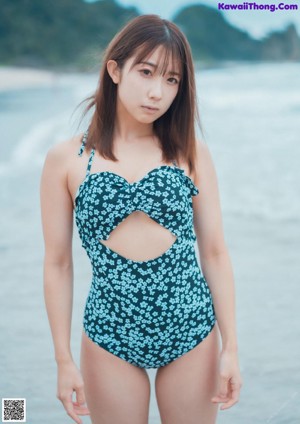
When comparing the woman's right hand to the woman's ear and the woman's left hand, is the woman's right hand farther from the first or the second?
the woman's ear

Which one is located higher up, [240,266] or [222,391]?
[222,391]

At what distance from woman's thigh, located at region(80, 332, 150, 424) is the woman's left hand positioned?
18cm

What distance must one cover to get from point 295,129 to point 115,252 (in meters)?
12.8

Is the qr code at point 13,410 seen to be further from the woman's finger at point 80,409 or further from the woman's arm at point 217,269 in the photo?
the woman's arm at point 217,269

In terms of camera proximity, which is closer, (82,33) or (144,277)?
(144,277)

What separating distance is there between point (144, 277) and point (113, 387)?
27 cm

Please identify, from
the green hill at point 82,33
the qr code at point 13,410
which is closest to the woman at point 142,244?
the qr code at point 13,410

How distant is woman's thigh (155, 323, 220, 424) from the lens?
1822mm

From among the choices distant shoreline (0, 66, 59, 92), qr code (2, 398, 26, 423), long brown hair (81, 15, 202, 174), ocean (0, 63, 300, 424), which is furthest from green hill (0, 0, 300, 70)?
long brown hair (81, 15, 202, 174)

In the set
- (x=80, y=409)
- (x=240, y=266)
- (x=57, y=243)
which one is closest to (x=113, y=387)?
(x=80, y=409)

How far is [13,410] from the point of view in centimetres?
296

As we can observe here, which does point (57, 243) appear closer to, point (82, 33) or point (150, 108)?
point (150, 108)

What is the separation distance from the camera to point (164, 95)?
5.80 feet

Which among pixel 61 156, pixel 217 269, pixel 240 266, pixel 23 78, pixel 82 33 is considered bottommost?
pixel 240 266
